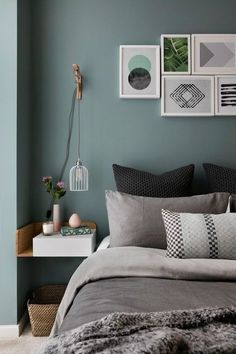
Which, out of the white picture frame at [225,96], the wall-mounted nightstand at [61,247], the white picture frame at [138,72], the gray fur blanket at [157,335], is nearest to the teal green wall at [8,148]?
the wall-mounted nightstand at [61,247]

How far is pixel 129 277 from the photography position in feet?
4.98

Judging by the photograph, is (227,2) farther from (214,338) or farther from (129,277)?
(214,338)

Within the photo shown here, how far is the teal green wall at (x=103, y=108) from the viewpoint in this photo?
8.75 feet

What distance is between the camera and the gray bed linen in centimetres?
110

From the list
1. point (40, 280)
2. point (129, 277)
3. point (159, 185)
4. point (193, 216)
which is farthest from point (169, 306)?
point (40, 280)

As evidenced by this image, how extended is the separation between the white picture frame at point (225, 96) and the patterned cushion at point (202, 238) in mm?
1116

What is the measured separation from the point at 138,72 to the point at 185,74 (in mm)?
363

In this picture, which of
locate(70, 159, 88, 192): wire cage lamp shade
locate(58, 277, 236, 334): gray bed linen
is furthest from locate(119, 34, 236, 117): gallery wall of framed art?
locate(58, 277, 236, 334): gray bed linen

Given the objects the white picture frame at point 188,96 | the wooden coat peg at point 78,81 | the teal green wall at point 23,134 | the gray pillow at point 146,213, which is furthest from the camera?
the white picture frame at point 188,96

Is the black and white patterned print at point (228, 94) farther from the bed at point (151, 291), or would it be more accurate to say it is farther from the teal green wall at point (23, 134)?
the teal green wall at point (23, 134)

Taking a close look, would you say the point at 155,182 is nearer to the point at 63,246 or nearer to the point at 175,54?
the point at 63,246

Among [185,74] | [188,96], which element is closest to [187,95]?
[188,96]

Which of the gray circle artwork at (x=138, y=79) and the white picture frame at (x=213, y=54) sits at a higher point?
the white picture frame at (x=213, y=54)

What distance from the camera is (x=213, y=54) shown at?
265cm
